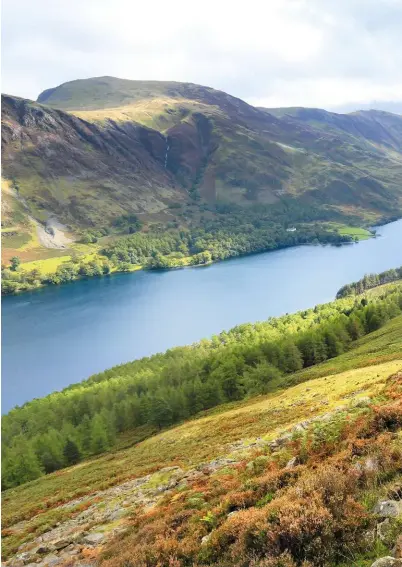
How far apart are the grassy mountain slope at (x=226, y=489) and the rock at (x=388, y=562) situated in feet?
2.94

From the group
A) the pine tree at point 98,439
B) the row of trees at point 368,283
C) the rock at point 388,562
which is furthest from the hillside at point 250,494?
the row of trees at point 368,283

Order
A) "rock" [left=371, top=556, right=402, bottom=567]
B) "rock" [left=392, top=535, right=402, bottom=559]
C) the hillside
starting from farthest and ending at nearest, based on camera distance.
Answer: the hillside → "rock" [left=392, top=535, right=402, bottom=559] → "rock" [left=371, top=556, right=402, bottom=567]

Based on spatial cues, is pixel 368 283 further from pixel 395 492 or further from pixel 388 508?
pixel 388 508

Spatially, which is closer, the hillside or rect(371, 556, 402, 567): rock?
rect(371, 556, 402, 567): rock

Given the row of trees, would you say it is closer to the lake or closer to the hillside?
the lake

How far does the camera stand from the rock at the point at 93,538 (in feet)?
73.7

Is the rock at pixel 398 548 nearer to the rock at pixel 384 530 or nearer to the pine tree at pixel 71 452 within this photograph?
the rock at pixel 384 530

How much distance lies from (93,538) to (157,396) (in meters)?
45.7

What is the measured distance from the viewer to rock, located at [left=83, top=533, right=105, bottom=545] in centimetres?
2245

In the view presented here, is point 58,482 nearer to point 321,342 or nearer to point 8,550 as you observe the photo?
point 8,550

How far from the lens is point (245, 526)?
1362 cm

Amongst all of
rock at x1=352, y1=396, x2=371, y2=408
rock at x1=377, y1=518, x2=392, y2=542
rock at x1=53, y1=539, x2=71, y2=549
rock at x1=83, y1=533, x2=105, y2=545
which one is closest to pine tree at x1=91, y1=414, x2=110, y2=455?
rock at x1=53, y1=539, x2=71, y2=549

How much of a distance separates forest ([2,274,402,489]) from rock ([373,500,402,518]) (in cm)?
5217

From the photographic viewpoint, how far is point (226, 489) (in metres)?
19.8
